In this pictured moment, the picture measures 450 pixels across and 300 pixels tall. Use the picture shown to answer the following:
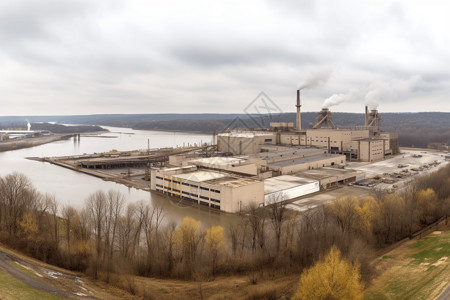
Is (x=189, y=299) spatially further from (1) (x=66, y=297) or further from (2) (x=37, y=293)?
(2) (x=37, y=293)

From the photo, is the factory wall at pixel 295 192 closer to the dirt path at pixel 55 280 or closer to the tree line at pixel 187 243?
the tree line at pixel 187 243

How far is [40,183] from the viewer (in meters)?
20.2

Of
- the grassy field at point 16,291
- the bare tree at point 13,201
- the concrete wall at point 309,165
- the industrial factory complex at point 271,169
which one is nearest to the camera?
the grassy field at point 16,291

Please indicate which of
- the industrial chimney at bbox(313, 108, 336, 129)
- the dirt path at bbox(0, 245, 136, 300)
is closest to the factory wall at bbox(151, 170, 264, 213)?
the dirt path at bbox(0, 245, 136, 300)

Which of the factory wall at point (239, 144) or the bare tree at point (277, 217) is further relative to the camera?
the factory wall at point (239, 144)

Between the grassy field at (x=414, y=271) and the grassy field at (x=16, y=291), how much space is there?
6.39 m

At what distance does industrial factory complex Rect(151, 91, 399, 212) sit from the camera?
1392 cm

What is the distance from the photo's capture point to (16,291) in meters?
5.41

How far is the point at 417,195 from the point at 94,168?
23106 mm

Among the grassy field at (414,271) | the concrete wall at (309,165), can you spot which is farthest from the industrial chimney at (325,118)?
the grassy field at (414,271)

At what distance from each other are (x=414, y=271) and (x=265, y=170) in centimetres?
1199

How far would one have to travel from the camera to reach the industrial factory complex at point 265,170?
45.7ft

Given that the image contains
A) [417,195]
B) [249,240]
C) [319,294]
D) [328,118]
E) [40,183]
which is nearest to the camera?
[319,294]

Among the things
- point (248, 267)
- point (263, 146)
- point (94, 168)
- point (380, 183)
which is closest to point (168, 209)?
point (248, 267)
